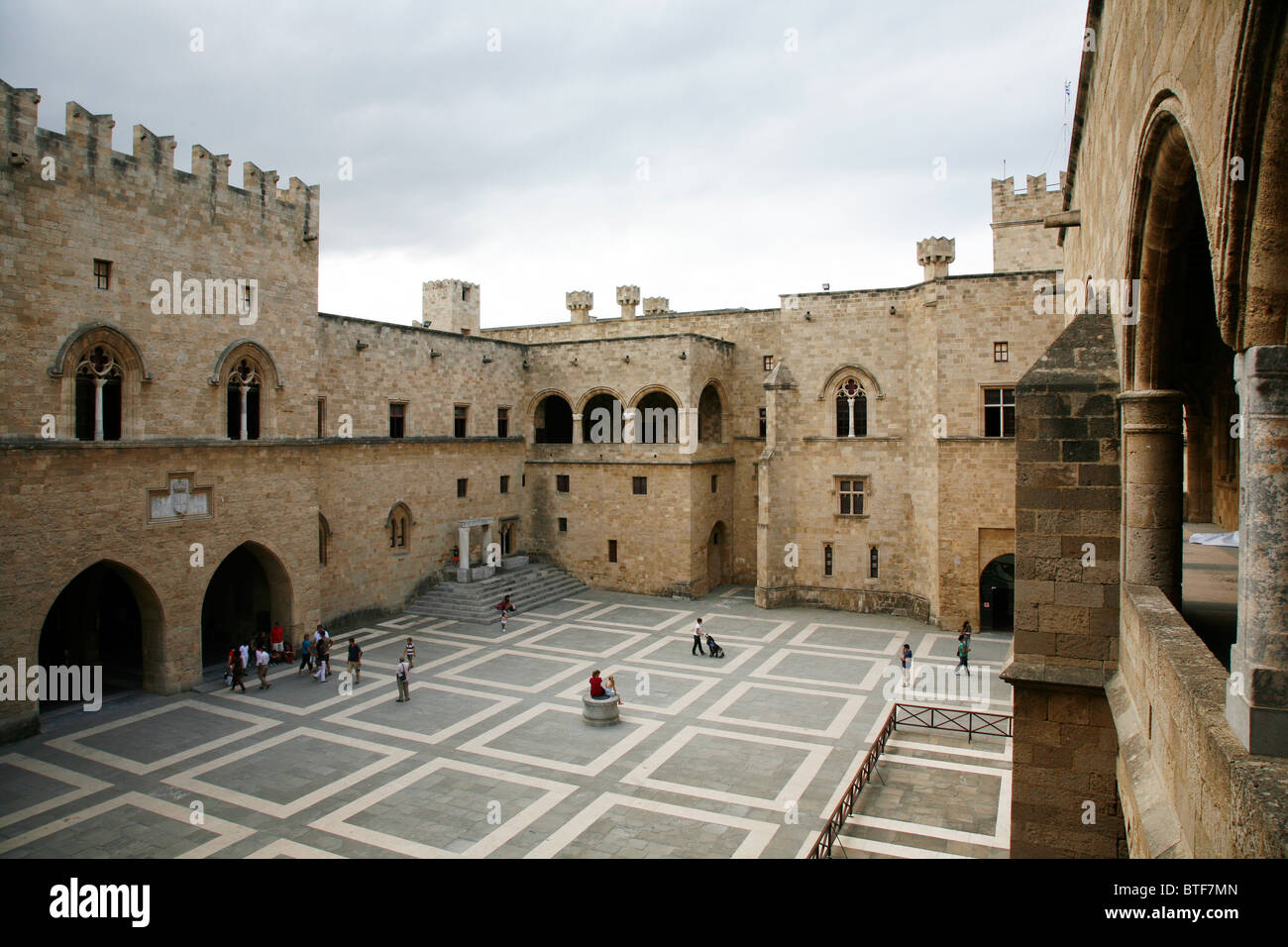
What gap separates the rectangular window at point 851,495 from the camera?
2795 cm

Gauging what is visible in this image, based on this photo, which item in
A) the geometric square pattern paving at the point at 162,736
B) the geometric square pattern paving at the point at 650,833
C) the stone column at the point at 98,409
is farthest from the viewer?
the stone column at the point at 98,409

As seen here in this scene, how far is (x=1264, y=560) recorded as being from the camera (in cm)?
380

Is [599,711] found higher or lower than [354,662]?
lower

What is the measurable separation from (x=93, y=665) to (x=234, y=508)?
16.1 feet

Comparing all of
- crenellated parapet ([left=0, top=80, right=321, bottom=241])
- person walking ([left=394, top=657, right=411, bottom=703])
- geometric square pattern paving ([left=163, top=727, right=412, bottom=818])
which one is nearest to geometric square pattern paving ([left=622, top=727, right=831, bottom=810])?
geometric square pattern paving ([left=163, top=727, right=412, bottom=818])

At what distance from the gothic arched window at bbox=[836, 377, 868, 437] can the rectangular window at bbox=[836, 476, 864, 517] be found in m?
1.65

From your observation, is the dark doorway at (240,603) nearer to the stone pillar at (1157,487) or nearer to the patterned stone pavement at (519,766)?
the patterned stone pavement at (519,766)

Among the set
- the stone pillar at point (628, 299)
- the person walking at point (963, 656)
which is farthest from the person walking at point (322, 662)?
the stone pillar at point (628, 299)

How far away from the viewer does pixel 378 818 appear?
505 inches

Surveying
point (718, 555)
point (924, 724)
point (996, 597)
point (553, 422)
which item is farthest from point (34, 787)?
point (996, 597)

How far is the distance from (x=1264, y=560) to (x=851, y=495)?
24.7 m

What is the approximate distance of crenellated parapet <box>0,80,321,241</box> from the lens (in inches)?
624

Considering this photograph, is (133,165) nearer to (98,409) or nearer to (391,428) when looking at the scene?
(98,409)

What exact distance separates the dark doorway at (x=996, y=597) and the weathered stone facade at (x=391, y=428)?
0.69 meters
